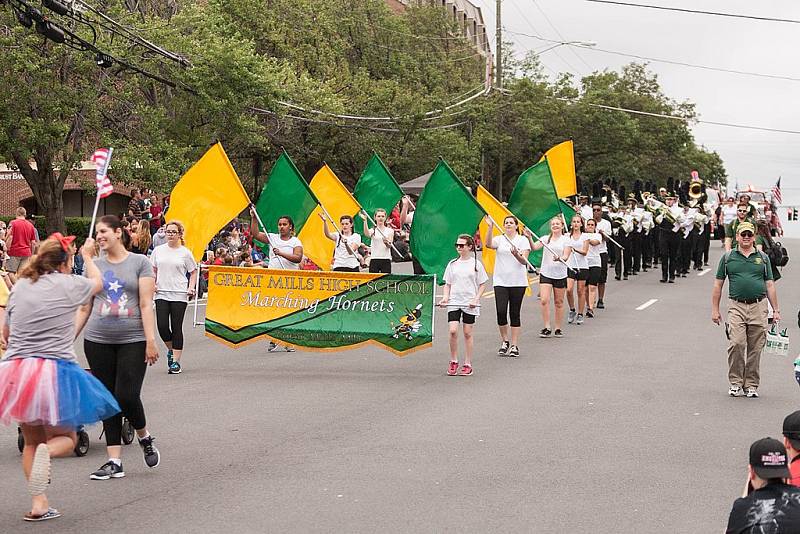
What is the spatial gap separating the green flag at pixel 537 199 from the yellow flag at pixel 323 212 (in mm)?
2474

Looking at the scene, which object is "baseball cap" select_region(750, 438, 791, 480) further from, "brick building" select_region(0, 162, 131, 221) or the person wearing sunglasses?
"brick building" select_region(0, 162, 131, 221)

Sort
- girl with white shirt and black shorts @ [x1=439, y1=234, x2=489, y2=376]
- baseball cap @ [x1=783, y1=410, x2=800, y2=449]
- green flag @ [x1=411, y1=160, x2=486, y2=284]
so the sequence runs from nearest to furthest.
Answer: baseball cap @ [x1=783, y1=410, x2=800, y2=449] < girl with white shirt and black shorts @ [x1=439, y1=234, x2=489, y2=376] < green flag @ [x1=411, y1=160, x2=486, y2=284]

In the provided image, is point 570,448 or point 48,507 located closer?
point 48,507

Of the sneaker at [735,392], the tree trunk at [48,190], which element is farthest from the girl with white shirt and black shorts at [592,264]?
the tree trunk at [48,190]

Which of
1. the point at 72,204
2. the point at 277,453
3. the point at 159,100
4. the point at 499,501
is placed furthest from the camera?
the point at 72,204

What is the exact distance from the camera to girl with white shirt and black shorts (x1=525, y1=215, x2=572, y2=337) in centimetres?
1700

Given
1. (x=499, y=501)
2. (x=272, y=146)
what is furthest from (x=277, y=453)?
(x=272, y=146)

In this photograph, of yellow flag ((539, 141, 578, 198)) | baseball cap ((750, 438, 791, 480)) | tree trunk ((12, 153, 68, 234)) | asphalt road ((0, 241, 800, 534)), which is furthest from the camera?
tree trunk ((12, 153, 68, 234))

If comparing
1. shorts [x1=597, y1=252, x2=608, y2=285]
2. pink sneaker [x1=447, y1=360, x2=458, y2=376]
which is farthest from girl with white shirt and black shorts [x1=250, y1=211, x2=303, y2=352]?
shorts [x1=597, y1=252, x2=608, y2=285]

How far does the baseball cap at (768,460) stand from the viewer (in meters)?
4.48

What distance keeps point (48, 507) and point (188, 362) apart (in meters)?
7.19

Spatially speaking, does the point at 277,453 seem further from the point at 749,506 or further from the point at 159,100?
the point at 159,100

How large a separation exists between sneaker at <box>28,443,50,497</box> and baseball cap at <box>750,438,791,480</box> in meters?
3.83

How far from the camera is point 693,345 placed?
1633 centimetres
